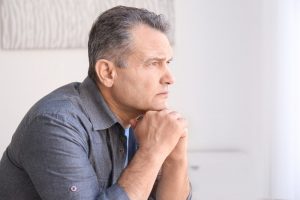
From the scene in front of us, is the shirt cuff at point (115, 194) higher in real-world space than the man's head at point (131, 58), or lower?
lower

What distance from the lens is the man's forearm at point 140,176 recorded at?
40.1 inches

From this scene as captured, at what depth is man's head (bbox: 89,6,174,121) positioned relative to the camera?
1.18 meters

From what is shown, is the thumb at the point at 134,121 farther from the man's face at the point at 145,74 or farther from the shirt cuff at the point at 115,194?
the shirt cuff at the point at 115,194

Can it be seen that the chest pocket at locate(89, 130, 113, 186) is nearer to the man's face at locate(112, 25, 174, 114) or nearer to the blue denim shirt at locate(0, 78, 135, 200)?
the blue denim shirt at locate(0, 78, 135, 200)

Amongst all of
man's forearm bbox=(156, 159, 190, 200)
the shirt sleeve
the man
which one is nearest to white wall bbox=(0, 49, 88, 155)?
the man

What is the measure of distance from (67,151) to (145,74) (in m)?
0.36

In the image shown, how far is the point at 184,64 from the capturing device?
2119 millimetres

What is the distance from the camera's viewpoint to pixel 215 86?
2.13 m

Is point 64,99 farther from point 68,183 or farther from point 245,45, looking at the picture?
point 245,45

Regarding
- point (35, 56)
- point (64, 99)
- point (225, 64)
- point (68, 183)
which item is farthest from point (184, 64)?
point (68, 183)

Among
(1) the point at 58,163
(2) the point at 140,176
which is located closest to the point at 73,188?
(1) the point at 58,163

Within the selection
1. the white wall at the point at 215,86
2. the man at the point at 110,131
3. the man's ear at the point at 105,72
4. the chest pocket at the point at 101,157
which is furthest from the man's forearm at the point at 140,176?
the white wall at the point at 215,86

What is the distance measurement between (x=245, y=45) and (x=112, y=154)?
3.83ft

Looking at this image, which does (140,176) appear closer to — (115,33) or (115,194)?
(115,194)
